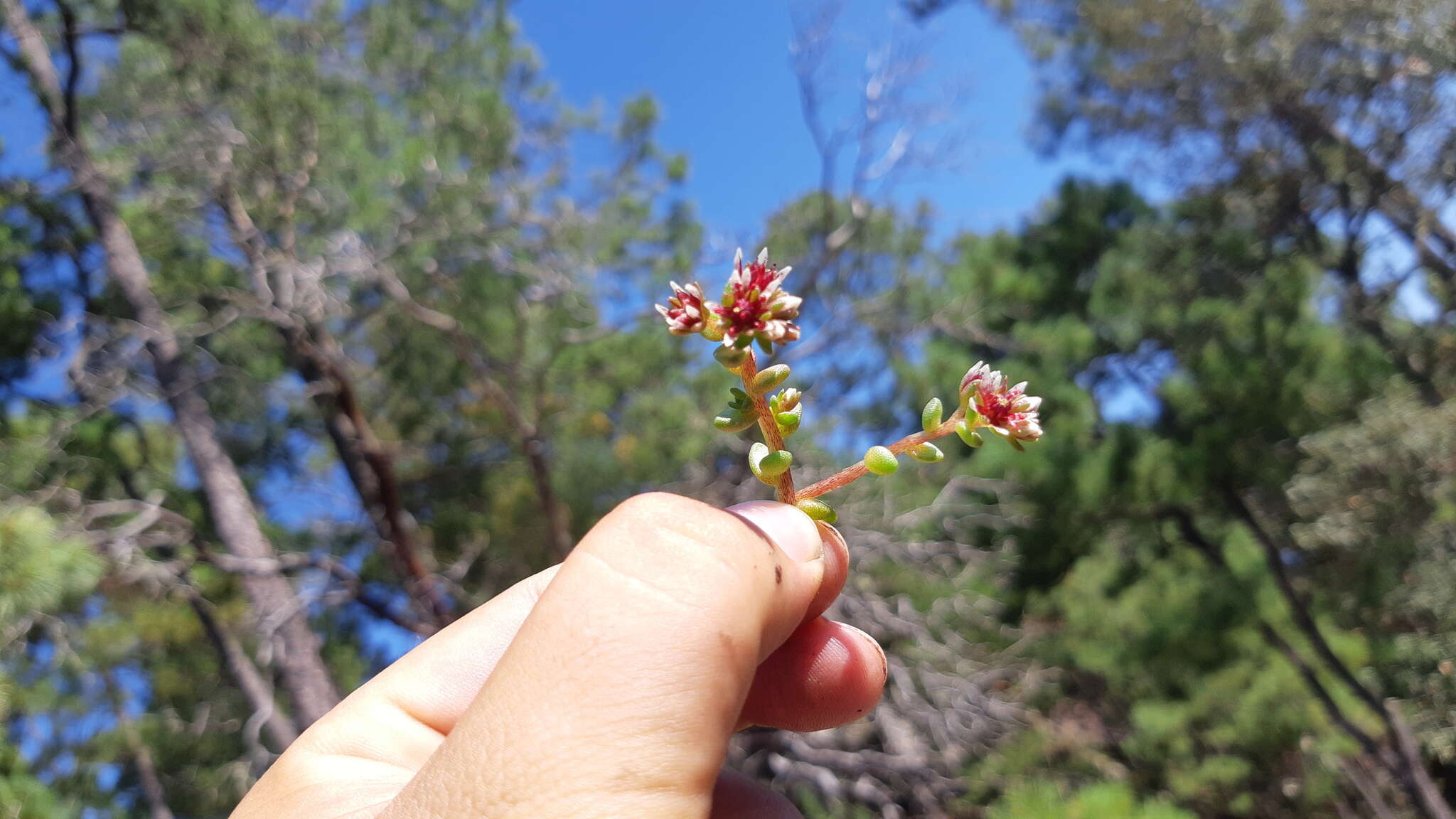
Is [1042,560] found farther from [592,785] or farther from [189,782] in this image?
[189,782]

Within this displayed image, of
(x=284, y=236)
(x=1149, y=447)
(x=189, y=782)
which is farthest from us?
(x=189, y=782)

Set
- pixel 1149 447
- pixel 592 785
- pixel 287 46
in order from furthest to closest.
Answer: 1. pixel 1149 447
2. pixel 287 46
3. pixel 592 785

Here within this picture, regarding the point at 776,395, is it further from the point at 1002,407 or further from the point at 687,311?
the point at 1002,407

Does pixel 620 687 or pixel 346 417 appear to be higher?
pixel 346 417

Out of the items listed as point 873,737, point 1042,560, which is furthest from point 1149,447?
point 873,737

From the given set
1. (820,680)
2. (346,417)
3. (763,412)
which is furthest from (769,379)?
(346,417)

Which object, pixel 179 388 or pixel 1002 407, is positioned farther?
pixel 179 388

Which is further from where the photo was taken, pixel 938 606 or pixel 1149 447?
pixel 1149 447

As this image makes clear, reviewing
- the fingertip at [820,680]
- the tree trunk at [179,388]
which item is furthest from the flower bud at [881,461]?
the tree trunk at [179,388]
